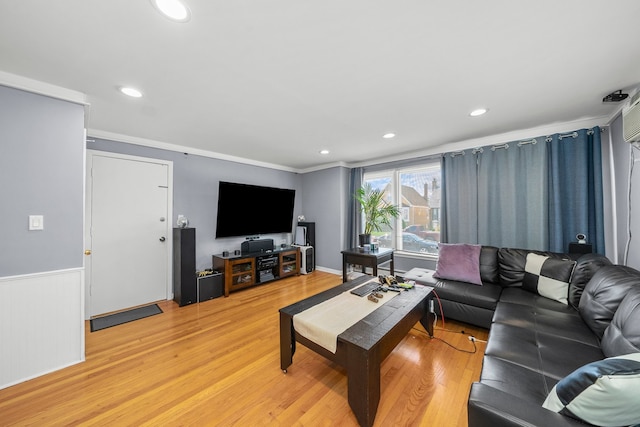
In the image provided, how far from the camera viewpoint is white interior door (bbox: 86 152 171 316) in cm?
291

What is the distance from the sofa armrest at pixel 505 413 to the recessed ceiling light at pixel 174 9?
7.55 ft

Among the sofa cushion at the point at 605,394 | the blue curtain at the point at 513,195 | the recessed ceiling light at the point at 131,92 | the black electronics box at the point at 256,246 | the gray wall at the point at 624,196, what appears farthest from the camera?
the black electronics box at the point at 256,246

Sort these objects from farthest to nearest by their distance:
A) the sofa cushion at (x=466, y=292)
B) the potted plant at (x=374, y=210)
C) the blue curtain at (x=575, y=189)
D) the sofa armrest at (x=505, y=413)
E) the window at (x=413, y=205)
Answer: the potted plant at (x=374, y=210) < the window at (x=413, y=205) < the blue curtain at (x=575, y=189) < the sofa cushion at (x=466, y=292) < the sofa armrest at (x=505, y=413)

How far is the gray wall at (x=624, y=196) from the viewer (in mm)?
2090

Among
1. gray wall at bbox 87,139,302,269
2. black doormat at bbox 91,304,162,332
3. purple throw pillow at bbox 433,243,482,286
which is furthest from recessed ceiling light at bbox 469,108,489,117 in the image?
black doormat at bbox 91,304,162,332

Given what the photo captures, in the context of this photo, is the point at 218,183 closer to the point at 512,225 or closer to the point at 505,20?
the point at 505,20

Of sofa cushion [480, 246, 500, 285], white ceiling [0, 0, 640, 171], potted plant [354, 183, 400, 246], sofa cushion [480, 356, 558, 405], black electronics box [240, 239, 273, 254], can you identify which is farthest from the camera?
potted plant [354, 183, 400, 246]

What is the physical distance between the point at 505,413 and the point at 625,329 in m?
1.05

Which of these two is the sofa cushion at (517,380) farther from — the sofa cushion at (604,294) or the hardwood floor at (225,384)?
the sofa cushion at (604,294)

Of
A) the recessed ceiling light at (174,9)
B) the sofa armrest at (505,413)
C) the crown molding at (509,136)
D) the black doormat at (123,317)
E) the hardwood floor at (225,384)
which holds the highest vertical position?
the recessed ceiling light at (174,9)

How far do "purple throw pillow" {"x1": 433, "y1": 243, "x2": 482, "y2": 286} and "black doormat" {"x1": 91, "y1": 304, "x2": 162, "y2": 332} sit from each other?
147 inches

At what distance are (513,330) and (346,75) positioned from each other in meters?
2.28

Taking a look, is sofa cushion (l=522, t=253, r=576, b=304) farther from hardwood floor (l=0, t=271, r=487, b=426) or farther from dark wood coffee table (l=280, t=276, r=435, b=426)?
dark wood coffee table (l=280, t=276, r=435, b=426)

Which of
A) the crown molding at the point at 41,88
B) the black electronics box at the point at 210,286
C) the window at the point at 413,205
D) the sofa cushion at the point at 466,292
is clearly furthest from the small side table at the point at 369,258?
the crown molding at the point at 41,88
